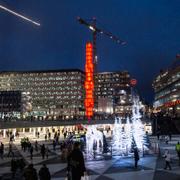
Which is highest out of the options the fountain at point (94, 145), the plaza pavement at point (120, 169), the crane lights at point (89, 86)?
the crane lights at point (89, 86)

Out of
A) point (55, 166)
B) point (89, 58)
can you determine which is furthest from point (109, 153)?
point (89, 58)

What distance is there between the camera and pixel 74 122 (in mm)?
107062

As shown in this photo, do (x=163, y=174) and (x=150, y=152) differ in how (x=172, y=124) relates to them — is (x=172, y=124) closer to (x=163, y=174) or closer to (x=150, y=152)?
(x=150, y=152)

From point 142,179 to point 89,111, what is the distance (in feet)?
411

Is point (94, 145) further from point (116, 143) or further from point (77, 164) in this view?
point (77, 164)

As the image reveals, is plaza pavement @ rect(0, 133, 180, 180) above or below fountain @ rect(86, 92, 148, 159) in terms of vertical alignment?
below

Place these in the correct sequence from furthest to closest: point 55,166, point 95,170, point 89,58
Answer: point 89,58 → point 55,166 → point 95,170

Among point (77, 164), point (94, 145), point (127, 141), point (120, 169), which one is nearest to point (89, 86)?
point (127, 141)

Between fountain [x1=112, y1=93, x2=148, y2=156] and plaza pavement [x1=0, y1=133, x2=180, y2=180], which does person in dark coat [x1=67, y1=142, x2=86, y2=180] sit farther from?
fountain [x1=112, y1=93, x2=148, y2=156]

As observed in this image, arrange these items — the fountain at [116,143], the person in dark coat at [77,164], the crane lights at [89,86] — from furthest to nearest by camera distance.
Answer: the crane lights at [89,86]
the fountain at [116,143]
the person in dark coat at [77,164]

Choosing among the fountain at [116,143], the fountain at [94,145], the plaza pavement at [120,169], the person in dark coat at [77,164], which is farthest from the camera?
the fountain at [94,145]

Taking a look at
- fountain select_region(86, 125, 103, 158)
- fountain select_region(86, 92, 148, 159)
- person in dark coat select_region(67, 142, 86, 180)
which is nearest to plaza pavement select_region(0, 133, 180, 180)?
fountain select_region(86, 92, 148, 159)

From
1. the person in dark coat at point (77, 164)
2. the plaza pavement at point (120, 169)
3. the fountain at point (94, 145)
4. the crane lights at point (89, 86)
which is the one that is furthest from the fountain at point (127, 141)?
the crane lights at point (89, 86)

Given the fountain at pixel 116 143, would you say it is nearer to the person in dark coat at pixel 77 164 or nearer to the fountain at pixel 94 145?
the fountain at pixel 94 145
